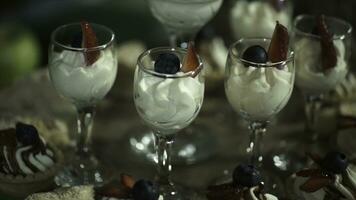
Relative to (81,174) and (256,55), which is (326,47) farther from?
(81,174)

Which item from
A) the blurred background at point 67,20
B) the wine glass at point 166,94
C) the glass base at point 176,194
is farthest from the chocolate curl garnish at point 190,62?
the blurred background at point 67,20

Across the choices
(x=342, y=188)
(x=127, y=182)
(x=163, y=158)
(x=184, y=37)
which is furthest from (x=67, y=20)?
(x=342, y=188)

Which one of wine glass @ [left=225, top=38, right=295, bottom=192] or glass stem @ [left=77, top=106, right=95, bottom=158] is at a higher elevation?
wine glass @ [left=225, top=38, right=295, bottom=192]

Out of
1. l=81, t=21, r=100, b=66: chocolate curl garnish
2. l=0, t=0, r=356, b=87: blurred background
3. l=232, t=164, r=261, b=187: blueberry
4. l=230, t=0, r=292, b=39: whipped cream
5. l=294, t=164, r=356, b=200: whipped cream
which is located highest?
l=81, t=21, r=100, b=66: chocolate curl garnish

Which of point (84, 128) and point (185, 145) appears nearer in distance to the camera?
point (84, 128)

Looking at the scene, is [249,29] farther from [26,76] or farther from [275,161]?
[26,76]

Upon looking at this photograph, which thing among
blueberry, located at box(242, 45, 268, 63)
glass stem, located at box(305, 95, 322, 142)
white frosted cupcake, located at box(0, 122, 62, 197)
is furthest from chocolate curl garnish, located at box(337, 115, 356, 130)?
white frosted cupcake, located at box(0, 122, 62, 197)

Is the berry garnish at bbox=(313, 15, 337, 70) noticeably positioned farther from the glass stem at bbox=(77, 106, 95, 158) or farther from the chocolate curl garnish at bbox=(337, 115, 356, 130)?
the glass stem at bbox=(77, 106, 95, 158)
